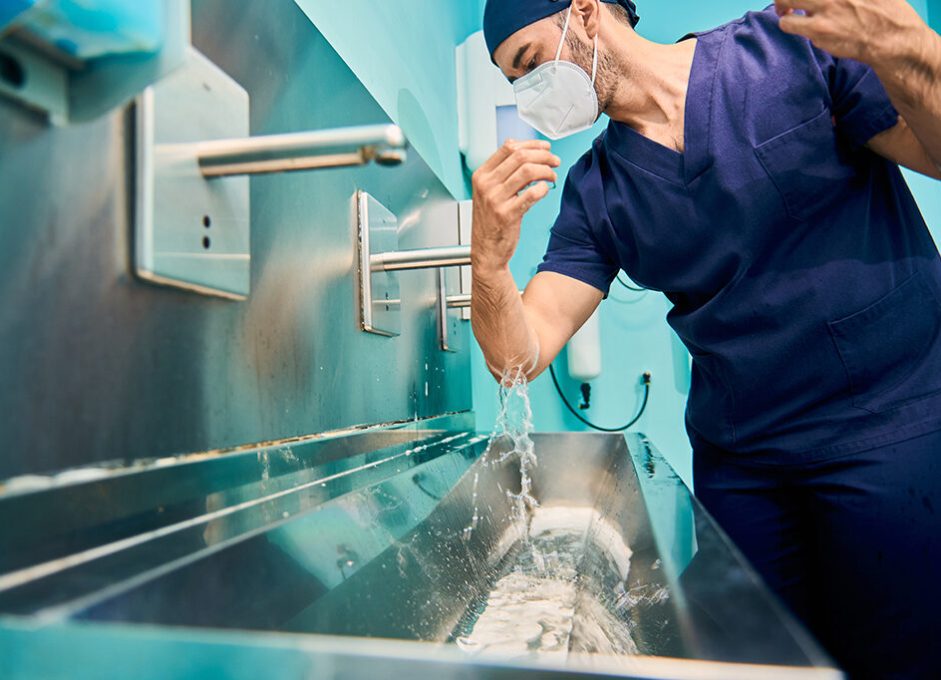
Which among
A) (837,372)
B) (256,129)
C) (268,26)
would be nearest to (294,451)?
(256,129)

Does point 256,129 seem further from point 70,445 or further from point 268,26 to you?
point 70,445

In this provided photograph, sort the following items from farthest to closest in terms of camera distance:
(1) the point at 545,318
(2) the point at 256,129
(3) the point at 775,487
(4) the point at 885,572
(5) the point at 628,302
→ (5) the point at 628,302 < (1) the point at 545,318 < (3) the point at 775,487 < (4) the point at 885,572 < (2) the point at 256,129

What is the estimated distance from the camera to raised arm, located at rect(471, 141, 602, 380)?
70 centimetres

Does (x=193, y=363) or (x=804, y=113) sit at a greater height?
(x=804, y=113)

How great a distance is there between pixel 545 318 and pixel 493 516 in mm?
339

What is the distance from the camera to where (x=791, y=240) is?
0.79 meters

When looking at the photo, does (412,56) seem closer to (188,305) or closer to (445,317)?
(445,317)

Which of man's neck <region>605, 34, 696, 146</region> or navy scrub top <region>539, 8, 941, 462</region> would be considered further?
man's neck <region>605, 34, 696, 146</region>

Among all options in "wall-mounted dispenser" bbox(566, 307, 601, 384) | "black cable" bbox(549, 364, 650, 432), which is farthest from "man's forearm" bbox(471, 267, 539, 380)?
"black cable" bbox(549, 364, 650, 432)

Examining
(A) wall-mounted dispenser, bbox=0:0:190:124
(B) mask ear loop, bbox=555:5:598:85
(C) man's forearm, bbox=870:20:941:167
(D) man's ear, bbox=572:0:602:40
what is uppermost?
(D) man's ear, bbox=572:0:602:40

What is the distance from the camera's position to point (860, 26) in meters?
0.59

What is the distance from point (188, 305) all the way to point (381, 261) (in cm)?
40

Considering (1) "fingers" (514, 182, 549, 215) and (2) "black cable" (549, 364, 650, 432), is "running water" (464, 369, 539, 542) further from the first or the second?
(2) "black cable" (549, 364, 650, 432)

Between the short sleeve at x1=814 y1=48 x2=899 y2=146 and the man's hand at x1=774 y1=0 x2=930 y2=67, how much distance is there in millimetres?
130
